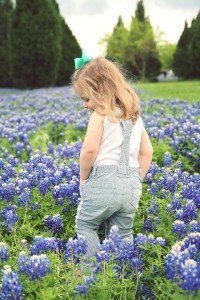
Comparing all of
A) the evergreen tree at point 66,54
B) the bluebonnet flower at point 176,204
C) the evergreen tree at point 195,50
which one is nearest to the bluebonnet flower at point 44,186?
the bluebonnet flower at point 176,204

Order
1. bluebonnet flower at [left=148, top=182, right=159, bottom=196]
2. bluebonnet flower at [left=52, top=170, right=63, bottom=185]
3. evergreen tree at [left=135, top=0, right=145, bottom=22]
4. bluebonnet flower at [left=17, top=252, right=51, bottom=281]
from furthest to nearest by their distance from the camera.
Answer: evergreen tree at [left=135, top=0, right=145, bottom=22] < bluebonnet flower at [left=52, top=170, right=63, bottom=185] < bluebonnet flower at [left=148, top=182, right=159, bottom=196] < bluebonnet flower at [left=17, top=252, right=51, bottom=281]

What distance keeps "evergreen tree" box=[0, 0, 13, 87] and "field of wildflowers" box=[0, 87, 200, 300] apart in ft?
71.0

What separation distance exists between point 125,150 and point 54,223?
0.89 m

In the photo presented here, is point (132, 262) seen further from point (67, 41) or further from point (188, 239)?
point (67, 41)

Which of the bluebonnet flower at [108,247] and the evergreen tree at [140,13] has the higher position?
the evergreen tree at [140,13]

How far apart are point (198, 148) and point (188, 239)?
3859 millimetres

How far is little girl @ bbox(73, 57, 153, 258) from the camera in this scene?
3643mm

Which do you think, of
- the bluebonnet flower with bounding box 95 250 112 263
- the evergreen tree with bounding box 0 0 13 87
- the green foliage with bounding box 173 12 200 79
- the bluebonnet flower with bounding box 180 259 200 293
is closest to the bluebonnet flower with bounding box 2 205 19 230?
the bluebonnet flower with bounding box 95 250 112 263

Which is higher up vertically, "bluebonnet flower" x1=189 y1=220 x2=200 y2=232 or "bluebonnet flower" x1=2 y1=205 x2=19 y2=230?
"bluebonnet flower" x1=189 y1=220 x2=200 y2=232

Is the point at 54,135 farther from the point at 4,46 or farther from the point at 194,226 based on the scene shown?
the point at 4,46

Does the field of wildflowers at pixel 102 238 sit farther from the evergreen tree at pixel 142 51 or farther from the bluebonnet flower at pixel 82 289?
the evergreen tree at pixel 142 51

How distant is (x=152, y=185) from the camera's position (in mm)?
4617

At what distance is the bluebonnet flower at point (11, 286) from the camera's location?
2631mm

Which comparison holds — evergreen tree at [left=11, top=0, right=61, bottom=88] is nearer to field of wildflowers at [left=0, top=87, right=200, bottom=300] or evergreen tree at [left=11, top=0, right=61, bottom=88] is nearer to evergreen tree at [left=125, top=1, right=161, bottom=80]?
field of wildflowers at [left=0, top=87, right=200, bottom=300]
